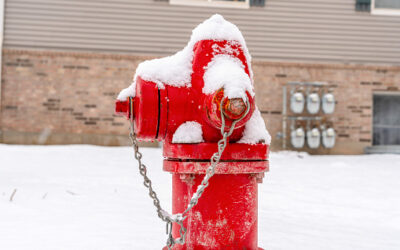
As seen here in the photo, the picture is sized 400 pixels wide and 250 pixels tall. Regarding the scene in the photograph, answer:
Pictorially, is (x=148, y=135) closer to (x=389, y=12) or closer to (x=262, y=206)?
(x=262, y=206)

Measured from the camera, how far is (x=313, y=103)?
8461mm

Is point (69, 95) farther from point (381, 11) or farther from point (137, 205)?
point (381, 11)

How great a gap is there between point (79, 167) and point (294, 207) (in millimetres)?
3266

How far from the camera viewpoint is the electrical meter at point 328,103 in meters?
8.50

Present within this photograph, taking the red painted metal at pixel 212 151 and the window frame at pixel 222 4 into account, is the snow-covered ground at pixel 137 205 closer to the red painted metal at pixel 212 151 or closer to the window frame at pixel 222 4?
the red painted metal at pixel 212 151

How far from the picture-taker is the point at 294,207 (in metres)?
3.71

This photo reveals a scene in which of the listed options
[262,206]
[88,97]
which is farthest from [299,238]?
[88,97]

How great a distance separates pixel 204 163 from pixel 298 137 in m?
7.06

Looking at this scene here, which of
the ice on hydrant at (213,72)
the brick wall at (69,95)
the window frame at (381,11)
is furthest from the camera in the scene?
the window frame at (381,11)

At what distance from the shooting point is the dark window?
31.5 ft

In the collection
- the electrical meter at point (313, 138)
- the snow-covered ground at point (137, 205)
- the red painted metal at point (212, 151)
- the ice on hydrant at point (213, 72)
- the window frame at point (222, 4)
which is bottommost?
the snow-covered ground at point (137, 205)

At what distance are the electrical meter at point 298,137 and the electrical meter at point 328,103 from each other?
0.70 m

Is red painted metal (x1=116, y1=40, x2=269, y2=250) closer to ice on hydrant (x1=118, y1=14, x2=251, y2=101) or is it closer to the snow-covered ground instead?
ice on hydrant (x1=118, y1=14, x2=251, y2=101)

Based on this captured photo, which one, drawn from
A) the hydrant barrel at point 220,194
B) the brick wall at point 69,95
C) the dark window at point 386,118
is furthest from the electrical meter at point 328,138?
the hydrant barrel at point 220,194
